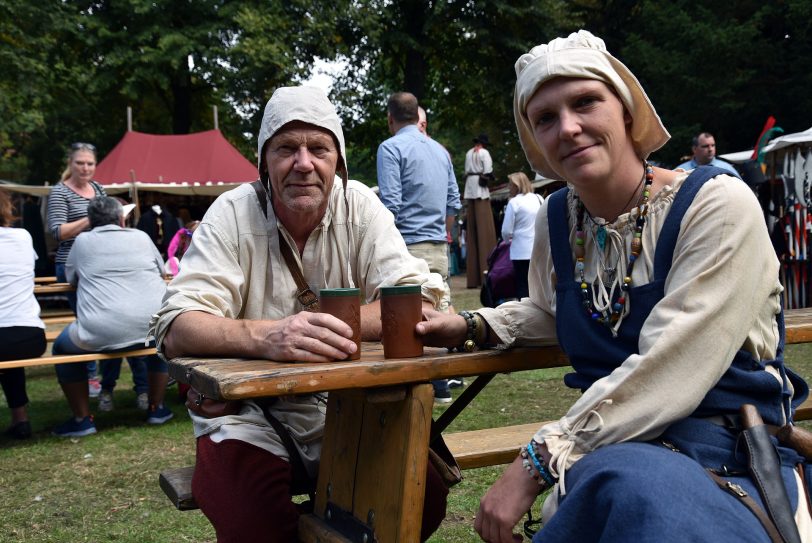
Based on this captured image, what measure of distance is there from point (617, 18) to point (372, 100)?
23.3 ft

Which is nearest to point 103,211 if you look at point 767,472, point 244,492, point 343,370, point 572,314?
point 244,492

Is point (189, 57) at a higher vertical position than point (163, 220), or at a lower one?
higher

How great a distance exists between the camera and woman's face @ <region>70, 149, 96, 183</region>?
7.07 m

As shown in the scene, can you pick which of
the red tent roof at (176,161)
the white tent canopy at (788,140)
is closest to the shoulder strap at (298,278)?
the white tent canopy at (788,140)

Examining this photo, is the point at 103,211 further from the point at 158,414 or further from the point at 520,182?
the point at 520,182

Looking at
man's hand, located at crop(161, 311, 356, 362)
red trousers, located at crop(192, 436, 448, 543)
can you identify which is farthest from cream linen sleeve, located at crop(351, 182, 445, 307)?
red trousers, located at crop(192, 436, 448, 543)

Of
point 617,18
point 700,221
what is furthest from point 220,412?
point 617,18

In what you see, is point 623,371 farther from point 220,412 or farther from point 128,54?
point 128,54

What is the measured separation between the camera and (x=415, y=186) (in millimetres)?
6062

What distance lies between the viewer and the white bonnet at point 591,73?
76.7 inches

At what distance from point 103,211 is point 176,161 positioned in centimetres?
1079

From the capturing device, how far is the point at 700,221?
1857 millimetres

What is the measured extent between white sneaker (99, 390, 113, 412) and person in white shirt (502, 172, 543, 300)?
3331 millimetres

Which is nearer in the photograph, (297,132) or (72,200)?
(297,132)
